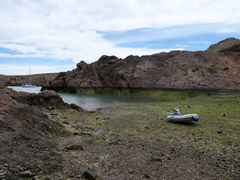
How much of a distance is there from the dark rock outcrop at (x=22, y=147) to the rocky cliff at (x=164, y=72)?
67547 mm

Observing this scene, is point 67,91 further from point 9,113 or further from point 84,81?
point 9,113

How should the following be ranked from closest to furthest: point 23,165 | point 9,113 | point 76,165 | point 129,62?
point 23,165
point 76,165
point 9,113
point 129,62

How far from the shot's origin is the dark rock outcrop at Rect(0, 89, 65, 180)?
731 cm

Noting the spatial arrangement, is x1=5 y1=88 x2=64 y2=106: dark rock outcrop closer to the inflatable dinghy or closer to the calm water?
the calm water

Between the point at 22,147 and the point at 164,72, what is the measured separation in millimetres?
84687

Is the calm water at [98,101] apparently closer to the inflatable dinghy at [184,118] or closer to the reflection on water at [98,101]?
the reflection on water at [98,101]

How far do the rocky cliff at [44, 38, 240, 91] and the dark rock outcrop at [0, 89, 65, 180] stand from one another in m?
67.5

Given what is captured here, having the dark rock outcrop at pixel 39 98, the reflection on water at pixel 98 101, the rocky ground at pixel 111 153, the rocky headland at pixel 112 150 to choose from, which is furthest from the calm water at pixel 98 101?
the rocky ground at pixel 111 153

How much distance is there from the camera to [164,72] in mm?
89500

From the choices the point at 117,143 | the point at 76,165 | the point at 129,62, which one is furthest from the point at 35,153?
the point at 129,62

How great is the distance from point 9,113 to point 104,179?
7.93m

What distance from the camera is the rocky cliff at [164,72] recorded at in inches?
2931

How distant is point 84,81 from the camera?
351ft

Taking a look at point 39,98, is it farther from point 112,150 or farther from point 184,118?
point 112,150
